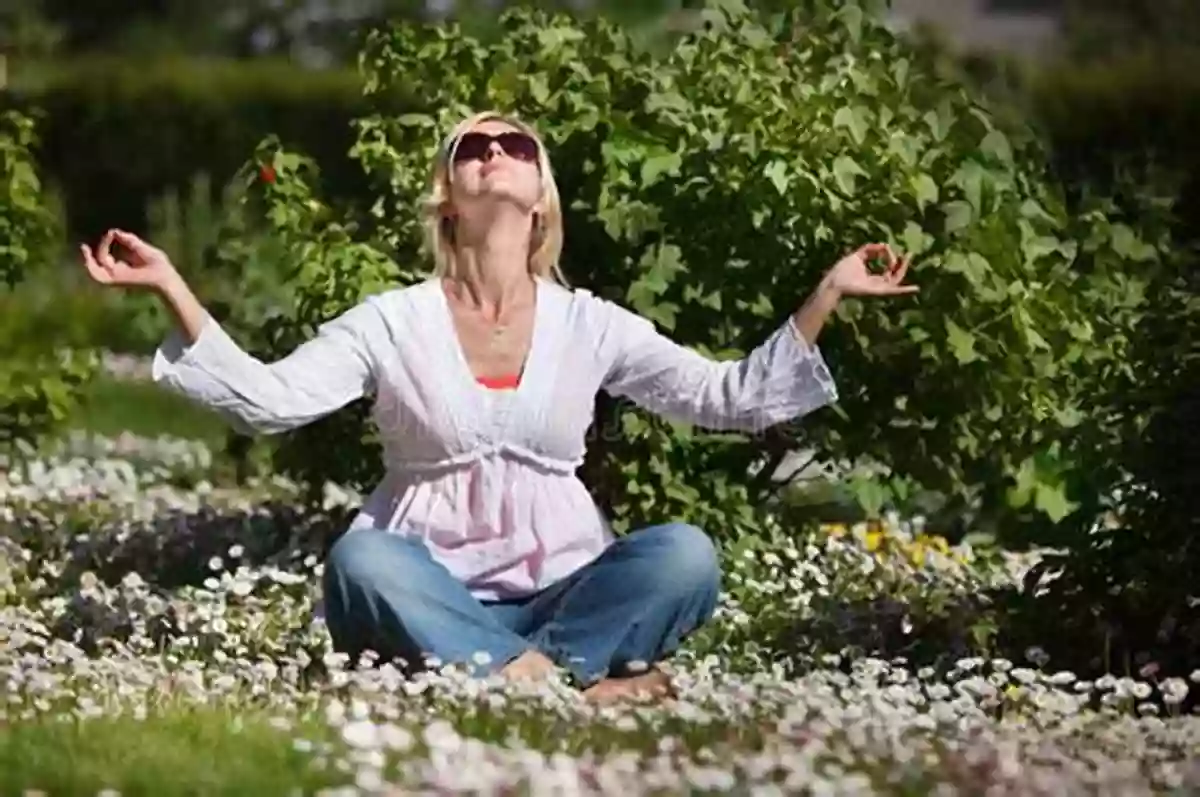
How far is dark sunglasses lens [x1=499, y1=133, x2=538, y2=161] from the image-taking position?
13.9ft

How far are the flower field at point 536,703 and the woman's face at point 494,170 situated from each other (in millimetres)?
911

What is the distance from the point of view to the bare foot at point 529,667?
12.9ft

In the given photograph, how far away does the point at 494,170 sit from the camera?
13.8 feet

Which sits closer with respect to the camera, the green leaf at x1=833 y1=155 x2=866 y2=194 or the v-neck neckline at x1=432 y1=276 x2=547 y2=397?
the v-neck neckline at x1=432 y1=276 x2=547 y2=397

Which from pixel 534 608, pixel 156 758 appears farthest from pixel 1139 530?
pixel 156 758

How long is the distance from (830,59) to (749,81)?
0.29m

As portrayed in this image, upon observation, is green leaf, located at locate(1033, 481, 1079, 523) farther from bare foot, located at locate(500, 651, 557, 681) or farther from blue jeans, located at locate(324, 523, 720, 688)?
bare foot, located at locate(500, 651, 557, 681)

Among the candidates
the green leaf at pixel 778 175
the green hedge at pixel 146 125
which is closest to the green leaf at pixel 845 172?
the green leaf at pixel 778 175

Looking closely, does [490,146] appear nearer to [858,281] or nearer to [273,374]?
[273,374]

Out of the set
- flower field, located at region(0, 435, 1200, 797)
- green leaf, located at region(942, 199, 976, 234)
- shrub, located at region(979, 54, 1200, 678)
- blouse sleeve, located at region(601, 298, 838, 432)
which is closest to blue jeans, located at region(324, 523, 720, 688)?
flower field, located at region(0, 435, 1200, 797)

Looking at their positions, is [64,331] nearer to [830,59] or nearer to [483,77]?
[483,77]

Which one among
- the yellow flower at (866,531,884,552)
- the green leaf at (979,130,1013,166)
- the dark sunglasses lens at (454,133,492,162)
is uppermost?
the dark sunglasses lens at (454,133,492,162)

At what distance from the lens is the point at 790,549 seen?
18.7 feet

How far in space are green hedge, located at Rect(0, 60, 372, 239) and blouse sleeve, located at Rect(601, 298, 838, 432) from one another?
27.8ft
